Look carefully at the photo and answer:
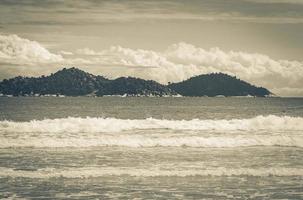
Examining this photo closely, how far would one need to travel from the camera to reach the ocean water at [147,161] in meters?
17.1

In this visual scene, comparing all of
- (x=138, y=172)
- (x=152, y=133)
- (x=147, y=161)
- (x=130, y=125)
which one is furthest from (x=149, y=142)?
(x=138, y=172)

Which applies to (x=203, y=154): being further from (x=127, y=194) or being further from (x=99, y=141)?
(x=127, y=194)

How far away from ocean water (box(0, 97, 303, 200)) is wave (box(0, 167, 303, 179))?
32mm

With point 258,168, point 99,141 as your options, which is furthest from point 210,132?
point 258,168

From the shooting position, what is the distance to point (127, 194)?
16406 millimetres

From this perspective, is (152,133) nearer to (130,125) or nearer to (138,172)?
(130,125)

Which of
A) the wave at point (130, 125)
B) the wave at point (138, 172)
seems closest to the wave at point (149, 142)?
the wave at point (130, 125)

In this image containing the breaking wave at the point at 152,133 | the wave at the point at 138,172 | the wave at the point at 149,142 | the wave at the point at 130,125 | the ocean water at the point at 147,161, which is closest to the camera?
the ocean water at the point at 147,161

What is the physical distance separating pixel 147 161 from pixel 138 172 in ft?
9.71

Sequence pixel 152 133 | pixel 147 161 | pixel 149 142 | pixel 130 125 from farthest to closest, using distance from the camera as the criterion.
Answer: pixel 130 125 < pixel 152 133 < pixel 149 142 < pixel 147 161

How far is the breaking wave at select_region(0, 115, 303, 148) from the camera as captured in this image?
97.7ft

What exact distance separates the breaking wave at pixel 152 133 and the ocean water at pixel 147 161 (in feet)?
0.22

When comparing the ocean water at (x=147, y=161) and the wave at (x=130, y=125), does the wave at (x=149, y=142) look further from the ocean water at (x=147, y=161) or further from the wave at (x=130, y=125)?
the wave at (x=130, y=125)

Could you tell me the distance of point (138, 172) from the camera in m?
20.2
